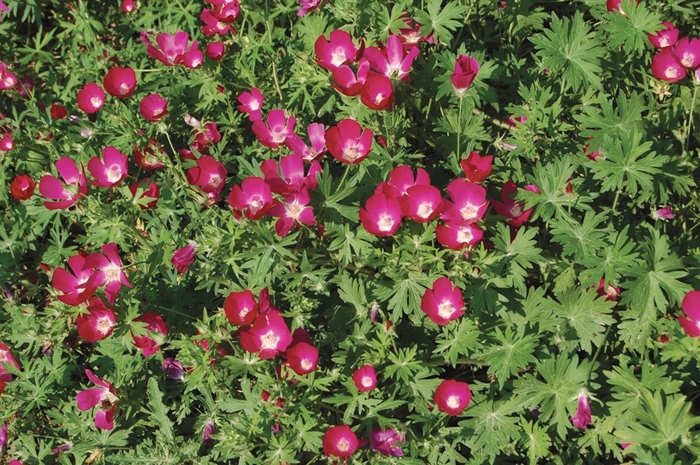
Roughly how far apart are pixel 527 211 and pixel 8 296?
2804 mm

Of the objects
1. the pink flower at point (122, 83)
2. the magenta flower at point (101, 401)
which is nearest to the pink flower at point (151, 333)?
the magenta flower at point (101, 401)

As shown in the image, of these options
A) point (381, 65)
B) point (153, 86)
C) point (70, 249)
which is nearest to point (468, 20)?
point (381, 65)

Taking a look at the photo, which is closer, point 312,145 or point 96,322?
point 96,322

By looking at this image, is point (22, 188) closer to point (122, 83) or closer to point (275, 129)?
point (122, 83)

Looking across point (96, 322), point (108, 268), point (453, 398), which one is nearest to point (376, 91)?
point (453, 398)

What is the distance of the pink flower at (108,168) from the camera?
2.99 metres

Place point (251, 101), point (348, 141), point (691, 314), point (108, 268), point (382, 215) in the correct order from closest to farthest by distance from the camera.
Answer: point (691, 314), point (382, 215), point (348, 141), point (108, 268), point (251, 101)

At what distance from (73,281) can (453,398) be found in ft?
5.91

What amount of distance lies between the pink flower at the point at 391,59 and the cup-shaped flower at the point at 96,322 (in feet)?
5.41

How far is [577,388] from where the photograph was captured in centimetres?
269

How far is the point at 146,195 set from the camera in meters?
3.10

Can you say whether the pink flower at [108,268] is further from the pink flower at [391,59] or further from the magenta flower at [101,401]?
the pink flower at [391,59]

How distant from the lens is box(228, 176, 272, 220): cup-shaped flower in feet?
8.69

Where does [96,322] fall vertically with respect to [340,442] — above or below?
above
